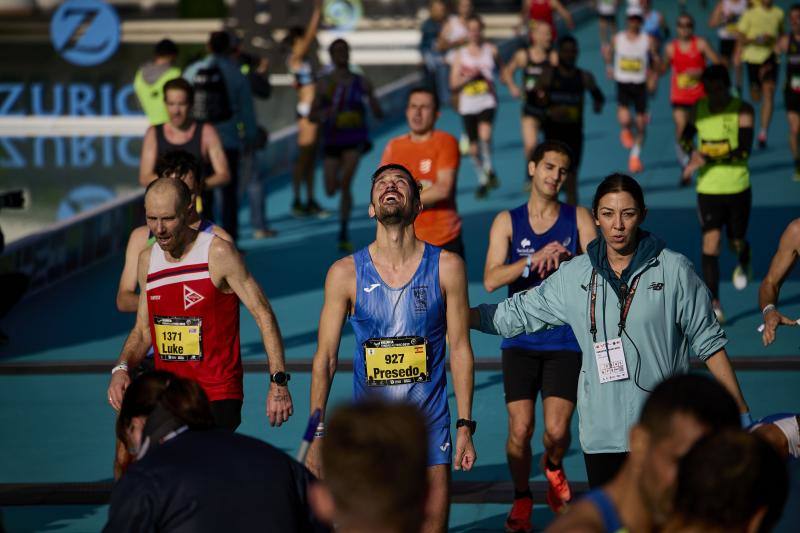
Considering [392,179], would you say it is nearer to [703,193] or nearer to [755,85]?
[703,193]

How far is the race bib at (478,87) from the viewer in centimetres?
1773

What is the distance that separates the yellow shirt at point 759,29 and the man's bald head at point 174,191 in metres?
15.7

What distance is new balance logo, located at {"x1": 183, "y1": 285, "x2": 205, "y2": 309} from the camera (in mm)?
6320

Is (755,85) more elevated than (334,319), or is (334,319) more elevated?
(755,85)

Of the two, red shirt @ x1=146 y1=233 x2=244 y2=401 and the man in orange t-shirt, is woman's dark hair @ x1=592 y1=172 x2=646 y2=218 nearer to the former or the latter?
red shirt @ x1=146 y1=233 x2=244 y2=401

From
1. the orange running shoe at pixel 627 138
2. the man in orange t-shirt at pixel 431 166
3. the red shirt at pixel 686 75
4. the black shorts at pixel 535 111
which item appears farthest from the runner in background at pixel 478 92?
the man in orange t-shirt at pixel 431 166

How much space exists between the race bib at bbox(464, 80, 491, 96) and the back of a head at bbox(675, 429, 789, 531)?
15.0 m

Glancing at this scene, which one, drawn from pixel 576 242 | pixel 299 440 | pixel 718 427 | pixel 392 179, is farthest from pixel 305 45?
pixel 718 427

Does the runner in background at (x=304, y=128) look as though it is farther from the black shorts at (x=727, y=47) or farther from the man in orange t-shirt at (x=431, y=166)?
the black shorts at (x=727, y=47)

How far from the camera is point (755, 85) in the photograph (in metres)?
21.0

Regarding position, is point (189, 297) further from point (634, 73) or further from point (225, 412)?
point (634, 73)

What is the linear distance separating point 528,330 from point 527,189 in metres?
12.4

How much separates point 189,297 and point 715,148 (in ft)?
19.6

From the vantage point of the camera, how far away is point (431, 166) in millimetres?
9797
